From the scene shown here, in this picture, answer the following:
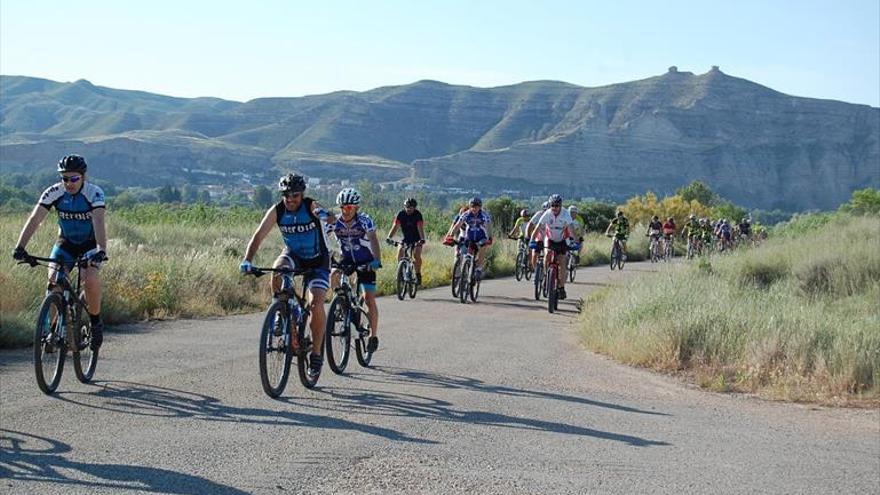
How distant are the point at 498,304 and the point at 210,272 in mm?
5921

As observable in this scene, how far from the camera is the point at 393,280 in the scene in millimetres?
22891

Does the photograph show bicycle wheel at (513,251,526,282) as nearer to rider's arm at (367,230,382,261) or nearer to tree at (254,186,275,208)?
rider's arm at (367,230,382,261)

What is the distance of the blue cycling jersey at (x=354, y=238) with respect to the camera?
11.6 meters

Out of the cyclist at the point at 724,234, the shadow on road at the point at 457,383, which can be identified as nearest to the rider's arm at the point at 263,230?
the shadow on road at the point at 457,383

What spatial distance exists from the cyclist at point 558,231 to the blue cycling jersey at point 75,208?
1100cm

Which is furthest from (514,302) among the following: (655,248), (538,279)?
(655,248)

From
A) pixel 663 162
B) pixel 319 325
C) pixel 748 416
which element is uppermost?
pixel 663 162

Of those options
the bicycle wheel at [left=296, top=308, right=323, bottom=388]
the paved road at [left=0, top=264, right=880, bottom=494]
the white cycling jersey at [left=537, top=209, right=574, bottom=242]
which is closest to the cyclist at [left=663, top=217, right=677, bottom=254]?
the white cycling jersey at [left=537, top=209, right=574, bottom=242]

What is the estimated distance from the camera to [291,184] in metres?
8.88

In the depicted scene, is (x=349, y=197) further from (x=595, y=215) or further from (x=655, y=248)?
(x=595, y=215)

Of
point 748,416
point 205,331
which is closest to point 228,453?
point 748,416

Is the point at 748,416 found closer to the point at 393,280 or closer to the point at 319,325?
the point at 319,325

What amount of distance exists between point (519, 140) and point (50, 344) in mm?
150704

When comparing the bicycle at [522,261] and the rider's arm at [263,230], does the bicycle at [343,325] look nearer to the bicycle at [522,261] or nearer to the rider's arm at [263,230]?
the rider's arm at [263,230]
